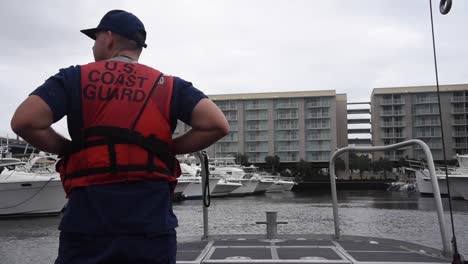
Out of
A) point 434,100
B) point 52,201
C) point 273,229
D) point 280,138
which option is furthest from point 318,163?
point 273,229

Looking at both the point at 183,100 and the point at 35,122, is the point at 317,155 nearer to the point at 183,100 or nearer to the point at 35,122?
the point at 183,100

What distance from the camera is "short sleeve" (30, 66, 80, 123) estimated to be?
189 centimetres

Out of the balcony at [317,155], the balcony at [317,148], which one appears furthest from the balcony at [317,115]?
the balcony at [317,155]

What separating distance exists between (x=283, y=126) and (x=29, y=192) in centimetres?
8024

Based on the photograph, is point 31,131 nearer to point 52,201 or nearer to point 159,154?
point 159,154

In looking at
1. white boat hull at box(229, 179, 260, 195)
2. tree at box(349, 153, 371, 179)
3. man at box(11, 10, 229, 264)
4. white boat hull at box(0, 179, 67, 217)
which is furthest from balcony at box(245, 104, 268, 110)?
man at box(11, 10, 229, 264)

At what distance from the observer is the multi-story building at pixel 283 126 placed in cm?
10531

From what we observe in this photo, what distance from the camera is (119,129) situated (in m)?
1.90

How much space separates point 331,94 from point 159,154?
105629 mm

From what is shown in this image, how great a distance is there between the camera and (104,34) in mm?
2135

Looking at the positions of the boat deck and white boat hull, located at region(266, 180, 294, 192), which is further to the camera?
white boat hull, located at region(266, 180, 294, 192)

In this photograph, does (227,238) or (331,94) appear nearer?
(227,238)

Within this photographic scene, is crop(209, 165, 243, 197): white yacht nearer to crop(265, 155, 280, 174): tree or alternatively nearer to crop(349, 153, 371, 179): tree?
crop(265, 155, 280, 174): tree

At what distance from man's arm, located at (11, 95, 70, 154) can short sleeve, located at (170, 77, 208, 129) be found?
1.45ft
